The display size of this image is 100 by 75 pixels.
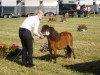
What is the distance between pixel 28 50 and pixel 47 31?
1113 mm

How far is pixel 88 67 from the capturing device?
12.6m

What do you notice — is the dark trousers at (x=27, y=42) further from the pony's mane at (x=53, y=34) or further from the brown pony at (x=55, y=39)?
the pony's mane at (x=53, y=34)

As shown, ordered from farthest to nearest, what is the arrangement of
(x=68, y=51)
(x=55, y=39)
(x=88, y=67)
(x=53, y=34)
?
(x=68, y=51) → (x=55, y=39) → (x=53, y=34) → (x=88, y=67)

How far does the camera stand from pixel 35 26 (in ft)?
39.8

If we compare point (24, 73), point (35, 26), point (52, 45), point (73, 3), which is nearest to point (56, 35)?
point (52, 45)

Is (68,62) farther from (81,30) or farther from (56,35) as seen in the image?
(81,30)

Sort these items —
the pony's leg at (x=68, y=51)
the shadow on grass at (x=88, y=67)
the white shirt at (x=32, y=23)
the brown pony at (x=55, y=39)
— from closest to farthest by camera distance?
the shadow on grass at (x=88, y=67) → the white shirt at (x=32, y=23) → the brown pony at (x=55, y=39) → the pony's leg at (x=68, y=51)

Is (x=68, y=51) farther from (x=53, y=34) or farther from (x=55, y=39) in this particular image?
(x=53, y=34)

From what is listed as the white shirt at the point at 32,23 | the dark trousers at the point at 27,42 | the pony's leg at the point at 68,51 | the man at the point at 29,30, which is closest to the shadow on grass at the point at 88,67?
the pony's leg at the point at 68,51

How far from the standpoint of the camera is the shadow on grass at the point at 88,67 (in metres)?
11.9

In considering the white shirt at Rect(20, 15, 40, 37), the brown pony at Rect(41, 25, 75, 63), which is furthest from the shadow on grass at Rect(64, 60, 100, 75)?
the white shirt at Rect(20, 15, 40, 37)

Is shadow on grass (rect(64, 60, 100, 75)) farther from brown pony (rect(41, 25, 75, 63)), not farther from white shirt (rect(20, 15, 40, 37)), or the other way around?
white shirt (rect(20, 15, 40, 37))

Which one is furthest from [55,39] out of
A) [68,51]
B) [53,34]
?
[68,51]

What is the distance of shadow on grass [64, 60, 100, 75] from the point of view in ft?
39.0
